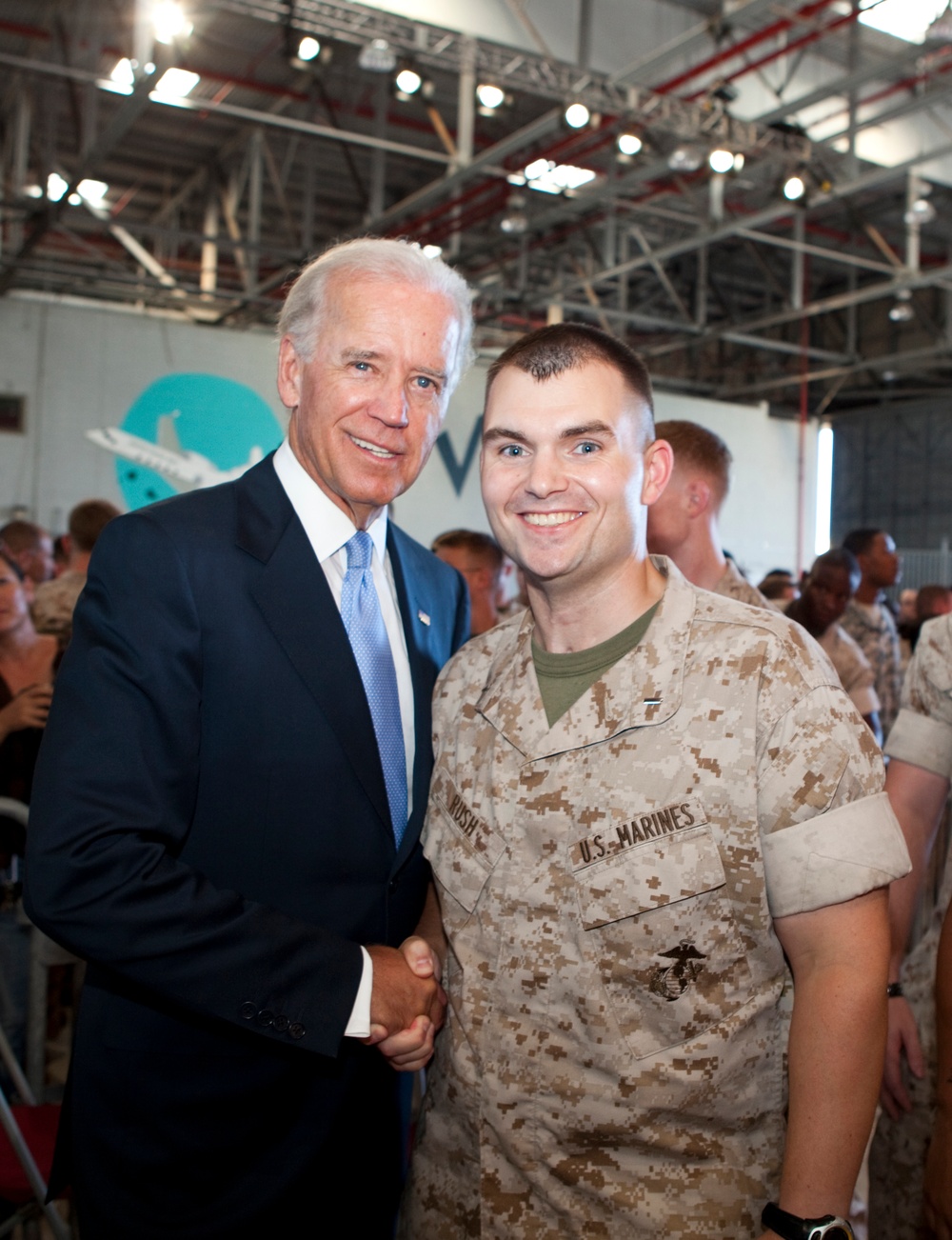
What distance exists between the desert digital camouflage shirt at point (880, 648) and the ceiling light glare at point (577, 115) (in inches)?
150

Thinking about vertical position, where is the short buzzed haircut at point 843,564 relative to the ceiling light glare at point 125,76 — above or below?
below

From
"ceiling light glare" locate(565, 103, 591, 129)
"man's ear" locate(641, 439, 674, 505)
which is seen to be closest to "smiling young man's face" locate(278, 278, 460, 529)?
"man's ear" locate(641, 439, 674, 505)

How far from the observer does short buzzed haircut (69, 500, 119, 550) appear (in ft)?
15.1

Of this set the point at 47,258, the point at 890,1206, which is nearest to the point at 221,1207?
the point at 890,1206

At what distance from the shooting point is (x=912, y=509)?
65.7 ft

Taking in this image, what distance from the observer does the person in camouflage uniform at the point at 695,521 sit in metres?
3.21

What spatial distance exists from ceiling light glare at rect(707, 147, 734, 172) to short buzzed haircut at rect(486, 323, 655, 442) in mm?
6896

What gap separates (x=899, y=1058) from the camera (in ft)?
6.50

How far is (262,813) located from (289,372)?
0.82 meters

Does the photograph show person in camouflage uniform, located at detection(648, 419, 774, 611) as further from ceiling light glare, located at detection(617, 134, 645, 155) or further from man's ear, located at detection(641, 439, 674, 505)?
ceiling light glare, located at detection(617, 134, 645, 155)

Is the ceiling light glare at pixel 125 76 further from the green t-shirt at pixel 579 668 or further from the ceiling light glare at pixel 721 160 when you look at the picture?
the green t-shirt at pixel 579 668

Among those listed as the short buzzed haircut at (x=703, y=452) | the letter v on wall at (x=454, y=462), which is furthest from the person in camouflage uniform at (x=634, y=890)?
the letter v on wall at (x=454, y=462)

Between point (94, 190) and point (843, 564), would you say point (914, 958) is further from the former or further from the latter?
point (94, 190)

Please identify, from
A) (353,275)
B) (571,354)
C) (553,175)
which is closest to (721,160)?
(553,175)
